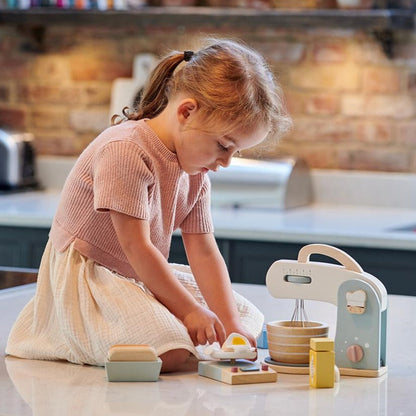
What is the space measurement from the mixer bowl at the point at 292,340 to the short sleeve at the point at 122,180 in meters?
0.26

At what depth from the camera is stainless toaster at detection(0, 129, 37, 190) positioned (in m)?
3.70

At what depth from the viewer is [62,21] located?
3605 millimetres

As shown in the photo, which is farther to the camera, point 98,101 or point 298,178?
point 98,101

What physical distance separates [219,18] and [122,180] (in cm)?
199

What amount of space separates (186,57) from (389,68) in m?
1.93

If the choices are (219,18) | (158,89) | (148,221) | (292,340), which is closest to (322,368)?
(292,340)

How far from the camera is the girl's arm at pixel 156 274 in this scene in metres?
1.49

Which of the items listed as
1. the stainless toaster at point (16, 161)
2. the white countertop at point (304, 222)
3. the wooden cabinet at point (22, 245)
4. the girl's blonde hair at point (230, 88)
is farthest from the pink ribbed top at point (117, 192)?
the stainless toaster at point (16, 161)

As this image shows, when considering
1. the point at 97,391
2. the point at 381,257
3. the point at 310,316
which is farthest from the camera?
the point at 381,257

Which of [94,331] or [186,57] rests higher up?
[186,57]

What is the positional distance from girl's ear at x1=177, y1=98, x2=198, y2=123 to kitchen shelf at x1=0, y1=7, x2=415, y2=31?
1.82 metres

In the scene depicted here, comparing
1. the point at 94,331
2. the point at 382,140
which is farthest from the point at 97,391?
the point at 382,140

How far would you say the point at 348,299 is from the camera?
4.79 feet

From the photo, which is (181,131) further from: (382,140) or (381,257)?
(382,140)
